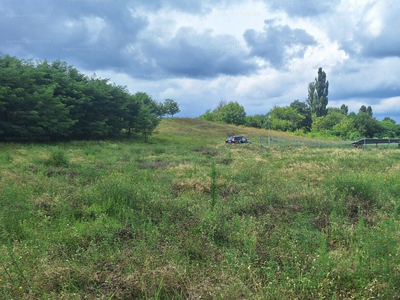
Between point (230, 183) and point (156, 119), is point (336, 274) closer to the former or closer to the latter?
point (230, 183)

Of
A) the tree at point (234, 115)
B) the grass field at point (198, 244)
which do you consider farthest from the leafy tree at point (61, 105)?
the tree at point (234, 115)

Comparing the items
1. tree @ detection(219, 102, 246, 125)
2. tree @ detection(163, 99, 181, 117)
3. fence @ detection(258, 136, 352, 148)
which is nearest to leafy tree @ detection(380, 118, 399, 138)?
tree @ detection(219, 102, 246, 125)

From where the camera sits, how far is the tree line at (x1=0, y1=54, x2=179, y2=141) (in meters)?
23.5

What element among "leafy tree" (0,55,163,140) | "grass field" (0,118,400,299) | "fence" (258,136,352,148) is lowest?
"grass field" (0,118,400,299)

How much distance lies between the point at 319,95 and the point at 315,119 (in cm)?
982

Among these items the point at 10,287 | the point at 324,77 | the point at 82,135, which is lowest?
the point at 10,287

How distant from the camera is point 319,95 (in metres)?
88.6

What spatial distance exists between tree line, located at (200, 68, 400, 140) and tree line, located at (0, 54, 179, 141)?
49.5m

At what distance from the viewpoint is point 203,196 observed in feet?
26.4

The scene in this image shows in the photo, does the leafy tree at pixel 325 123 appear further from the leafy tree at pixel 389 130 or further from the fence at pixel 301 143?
the fence at pixel 301 143

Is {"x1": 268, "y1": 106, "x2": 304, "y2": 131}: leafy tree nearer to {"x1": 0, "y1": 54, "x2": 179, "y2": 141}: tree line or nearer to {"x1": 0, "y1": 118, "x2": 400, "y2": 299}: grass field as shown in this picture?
{"x1": 0, "y1": 54, "x2": 179, "y2": 141}: tree line

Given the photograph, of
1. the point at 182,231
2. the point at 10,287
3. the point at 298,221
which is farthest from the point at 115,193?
the point at 298,221

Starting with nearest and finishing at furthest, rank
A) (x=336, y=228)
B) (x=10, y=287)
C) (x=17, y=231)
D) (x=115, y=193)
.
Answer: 1. (x=10, y=287)
2. (x=336, y=228)
3. (x=17, y=231)
4. (x=115, y=193)

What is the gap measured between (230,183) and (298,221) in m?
4.48
